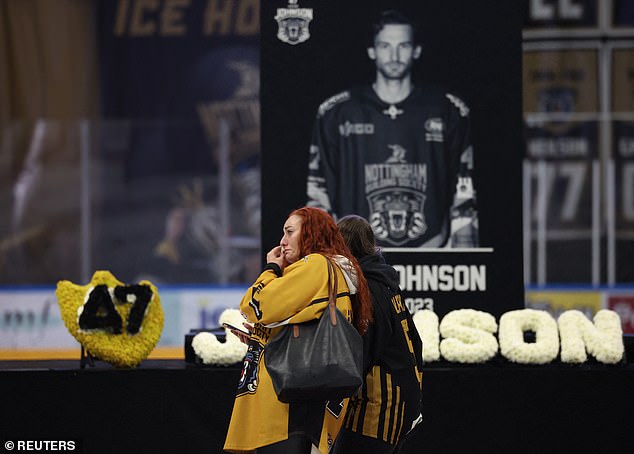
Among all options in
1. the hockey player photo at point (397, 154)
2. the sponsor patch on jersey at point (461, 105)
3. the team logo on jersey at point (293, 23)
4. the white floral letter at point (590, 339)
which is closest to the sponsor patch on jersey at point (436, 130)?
the hockey player photo at point (397, 154)

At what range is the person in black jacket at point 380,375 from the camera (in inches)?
166

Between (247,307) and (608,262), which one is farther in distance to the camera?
(608,262)

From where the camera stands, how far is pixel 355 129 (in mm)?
6211

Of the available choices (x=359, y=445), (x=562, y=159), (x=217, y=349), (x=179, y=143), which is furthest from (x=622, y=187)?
(x=359, y=445)

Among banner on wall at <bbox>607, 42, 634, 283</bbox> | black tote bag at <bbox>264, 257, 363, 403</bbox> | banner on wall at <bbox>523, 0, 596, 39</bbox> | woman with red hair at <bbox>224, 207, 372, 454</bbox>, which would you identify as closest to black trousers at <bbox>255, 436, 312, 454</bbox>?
woman with red hair at <bbox>224, 207, 372, 454</bbox>

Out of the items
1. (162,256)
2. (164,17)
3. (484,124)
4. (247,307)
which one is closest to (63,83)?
(164,17)

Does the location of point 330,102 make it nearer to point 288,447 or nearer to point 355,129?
point 355,129

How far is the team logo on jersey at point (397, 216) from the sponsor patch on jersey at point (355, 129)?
14.6 inches

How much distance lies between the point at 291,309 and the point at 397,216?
231 centimetres

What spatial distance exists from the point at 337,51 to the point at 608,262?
12.7ft

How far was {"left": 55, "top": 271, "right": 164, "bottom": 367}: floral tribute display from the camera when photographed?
5617mm

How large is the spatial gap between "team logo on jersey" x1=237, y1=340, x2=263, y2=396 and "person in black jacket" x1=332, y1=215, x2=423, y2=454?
17.1 inches

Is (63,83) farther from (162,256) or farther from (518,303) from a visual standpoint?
(518,303)

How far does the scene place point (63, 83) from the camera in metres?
9.52
